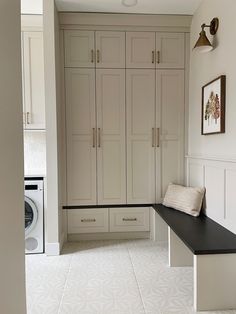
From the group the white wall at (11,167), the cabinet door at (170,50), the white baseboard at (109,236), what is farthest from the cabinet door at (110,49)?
the white baseboard at (109,236)

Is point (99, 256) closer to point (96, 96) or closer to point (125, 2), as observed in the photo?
point (96, 96)

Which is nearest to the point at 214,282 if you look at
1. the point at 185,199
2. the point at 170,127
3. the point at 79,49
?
the point at 185,199

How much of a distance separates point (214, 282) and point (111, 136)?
6.22 ft

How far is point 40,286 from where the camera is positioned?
2.21m

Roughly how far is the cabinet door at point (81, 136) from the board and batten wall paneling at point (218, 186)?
124cm

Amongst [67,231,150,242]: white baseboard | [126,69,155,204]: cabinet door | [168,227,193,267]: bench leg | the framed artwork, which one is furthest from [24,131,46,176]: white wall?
the framed artwork

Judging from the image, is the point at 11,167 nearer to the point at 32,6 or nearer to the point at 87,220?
the point at 87,220

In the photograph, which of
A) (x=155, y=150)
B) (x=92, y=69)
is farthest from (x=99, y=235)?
(x=92, y=69)

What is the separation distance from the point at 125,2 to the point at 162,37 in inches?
24.1

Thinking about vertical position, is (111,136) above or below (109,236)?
above

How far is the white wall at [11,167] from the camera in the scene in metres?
1.01

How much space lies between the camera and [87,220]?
320cm

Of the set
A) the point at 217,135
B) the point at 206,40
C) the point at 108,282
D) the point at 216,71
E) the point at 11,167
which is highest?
the point at 206,40

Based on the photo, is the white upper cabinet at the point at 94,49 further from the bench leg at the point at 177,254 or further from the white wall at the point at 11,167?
the bench leg at the point at 177,254
